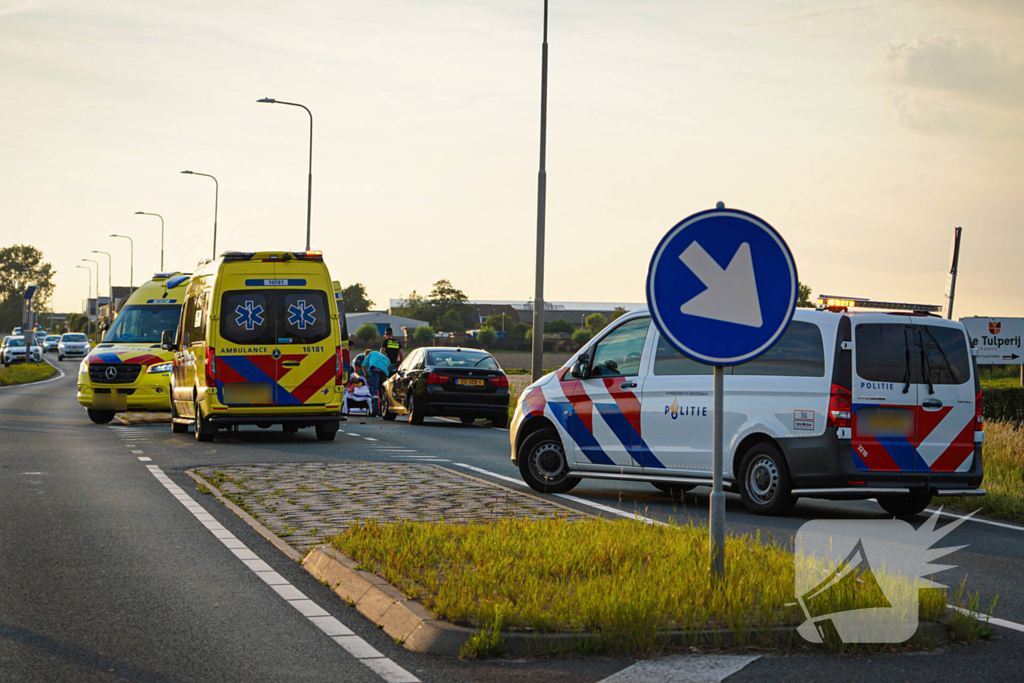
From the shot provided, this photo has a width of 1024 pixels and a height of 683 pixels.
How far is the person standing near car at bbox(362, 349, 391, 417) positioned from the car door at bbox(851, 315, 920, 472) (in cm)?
1689

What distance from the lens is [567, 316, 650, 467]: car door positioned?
1112 centimetres

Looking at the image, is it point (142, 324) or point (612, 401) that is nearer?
point (612, 401)

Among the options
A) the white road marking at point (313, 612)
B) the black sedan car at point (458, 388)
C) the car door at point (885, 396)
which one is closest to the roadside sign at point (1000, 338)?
the black sedan car at point (458, 388)

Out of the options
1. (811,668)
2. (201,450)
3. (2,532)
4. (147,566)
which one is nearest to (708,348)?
(811,668)

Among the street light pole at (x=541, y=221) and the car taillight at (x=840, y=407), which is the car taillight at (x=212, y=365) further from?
the car taillight at (x=840, y=407)

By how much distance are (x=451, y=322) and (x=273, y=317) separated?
12254 centimetres

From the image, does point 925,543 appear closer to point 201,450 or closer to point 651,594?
point 651,594

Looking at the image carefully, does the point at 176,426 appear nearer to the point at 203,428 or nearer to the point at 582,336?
the point at 203,428

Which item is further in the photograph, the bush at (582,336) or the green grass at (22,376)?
the bush at (582,336)

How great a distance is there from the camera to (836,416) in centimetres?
980

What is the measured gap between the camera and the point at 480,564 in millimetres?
6875

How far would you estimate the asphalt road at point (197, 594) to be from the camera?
529cm

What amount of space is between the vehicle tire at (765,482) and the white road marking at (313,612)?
4.39 meters

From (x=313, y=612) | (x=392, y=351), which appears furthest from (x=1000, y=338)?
(x=313, y=612)
